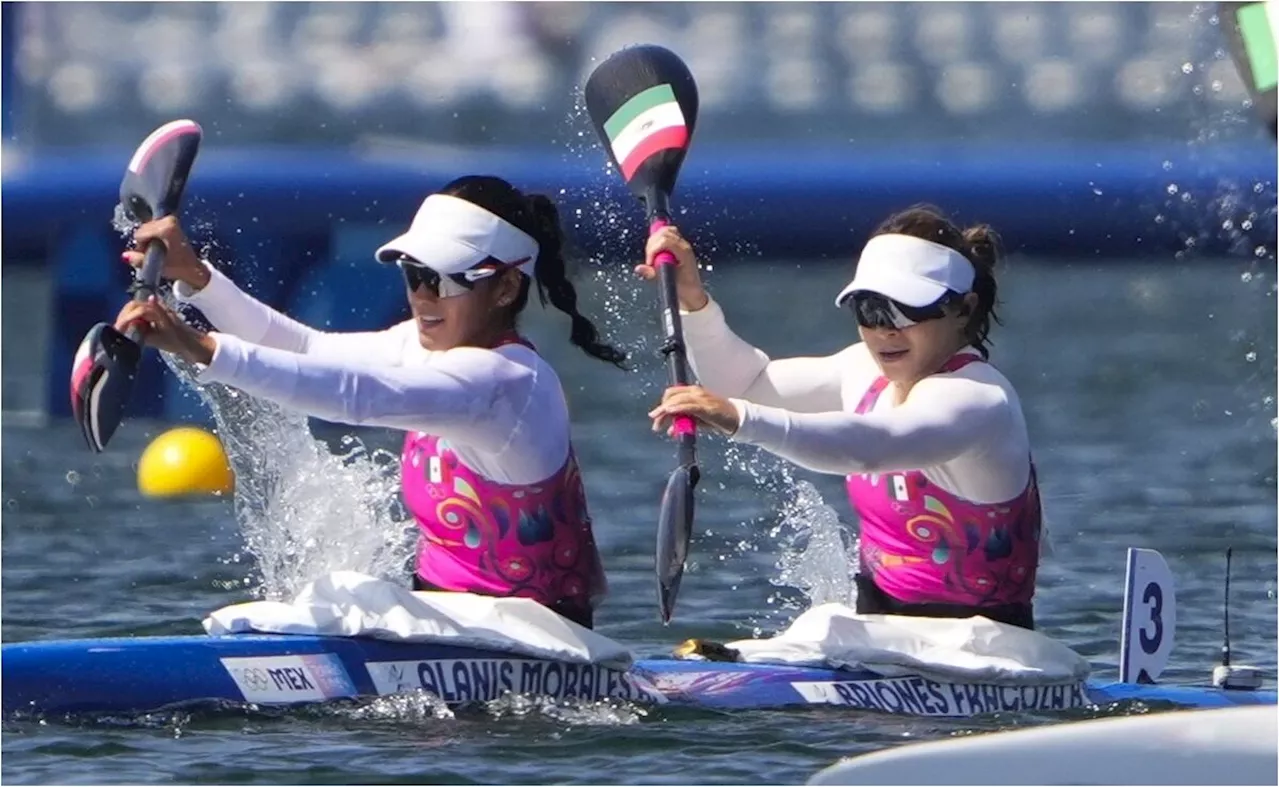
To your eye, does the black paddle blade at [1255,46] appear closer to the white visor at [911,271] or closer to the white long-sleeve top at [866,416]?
the white visor at [911,271]

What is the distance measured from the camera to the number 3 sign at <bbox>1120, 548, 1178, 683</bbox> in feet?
23.0

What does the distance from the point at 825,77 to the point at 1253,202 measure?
3994 millimetres

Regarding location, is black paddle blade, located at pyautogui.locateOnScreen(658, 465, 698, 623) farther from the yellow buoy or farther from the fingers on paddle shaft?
the yellow buoy

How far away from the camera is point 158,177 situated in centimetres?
679

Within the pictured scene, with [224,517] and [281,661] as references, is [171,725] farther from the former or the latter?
[224,517]

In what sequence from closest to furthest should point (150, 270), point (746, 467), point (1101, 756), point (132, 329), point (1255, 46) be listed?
point (1101, 756), point (132, 329), point (1255, 46), point (150, 270), point (746, 467)

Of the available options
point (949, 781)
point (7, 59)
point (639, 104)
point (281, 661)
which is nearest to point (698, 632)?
point (639, 104)

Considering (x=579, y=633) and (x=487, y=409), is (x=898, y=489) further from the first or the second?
(x=487, y=409)

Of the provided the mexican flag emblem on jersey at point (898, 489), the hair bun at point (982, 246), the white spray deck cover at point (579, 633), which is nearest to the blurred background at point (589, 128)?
the hair bun at point (982, 246)

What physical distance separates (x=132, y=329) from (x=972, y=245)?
6.88 feet

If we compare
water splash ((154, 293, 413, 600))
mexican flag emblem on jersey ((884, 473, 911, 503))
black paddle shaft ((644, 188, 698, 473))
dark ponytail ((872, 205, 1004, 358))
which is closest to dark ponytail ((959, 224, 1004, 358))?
dark ponytail ((872, 205, 1004, 358))

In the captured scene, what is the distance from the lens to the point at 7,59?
13.2 meters

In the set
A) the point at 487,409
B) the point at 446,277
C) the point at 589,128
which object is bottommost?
the point at 487,409

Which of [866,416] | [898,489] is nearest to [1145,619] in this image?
[898,489]
